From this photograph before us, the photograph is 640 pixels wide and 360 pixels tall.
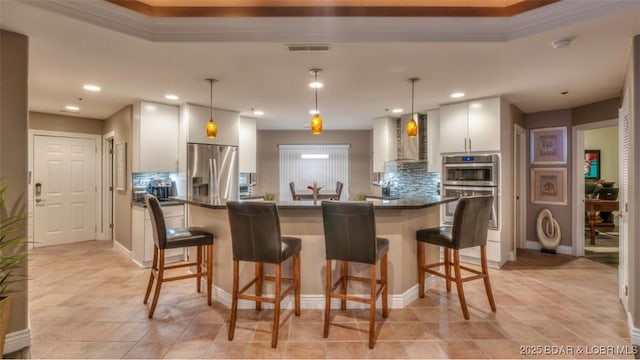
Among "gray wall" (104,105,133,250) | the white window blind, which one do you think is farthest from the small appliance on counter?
the white window blind

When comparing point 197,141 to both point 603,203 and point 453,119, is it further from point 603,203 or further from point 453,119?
point 603,203

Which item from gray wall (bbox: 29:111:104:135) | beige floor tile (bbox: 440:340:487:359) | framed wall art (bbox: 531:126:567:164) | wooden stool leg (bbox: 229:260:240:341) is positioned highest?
gray wall (bbox: 29:111:104:135)

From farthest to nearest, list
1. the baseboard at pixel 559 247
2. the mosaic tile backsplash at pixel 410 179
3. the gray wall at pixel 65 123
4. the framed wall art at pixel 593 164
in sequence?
the framed wall art at pixel 593 164 → the mosaic tile backsplash at pixel 410 179 → the gray wall at pixel 65 123 → the baseboard at pixel 559 247

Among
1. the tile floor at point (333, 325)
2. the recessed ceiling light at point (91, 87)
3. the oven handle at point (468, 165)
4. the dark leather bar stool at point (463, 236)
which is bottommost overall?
the tile floor at point (333, 325)

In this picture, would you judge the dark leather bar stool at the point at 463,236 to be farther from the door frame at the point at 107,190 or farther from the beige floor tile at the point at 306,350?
the door frame at the point at 107,190

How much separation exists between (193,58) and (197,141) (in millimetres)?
2180

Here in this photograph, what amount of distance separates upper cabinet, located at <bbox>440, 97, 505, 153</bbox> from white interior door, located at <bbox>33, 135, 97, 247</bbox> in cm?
635

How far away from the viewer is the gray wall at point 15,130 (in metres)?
2.23

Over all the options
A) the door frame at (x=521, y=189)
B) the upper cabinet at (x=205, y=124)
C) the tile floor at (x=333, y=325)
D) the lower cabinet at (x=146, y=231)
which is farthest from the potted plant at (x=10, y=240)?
the door frame at (x=521, y=189)

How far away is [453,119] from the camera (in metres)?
4.66

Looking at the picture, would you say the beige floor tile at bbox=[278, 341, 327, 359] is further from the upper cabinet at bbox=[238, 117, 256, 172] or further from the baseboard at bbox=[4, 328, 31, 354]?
the upper cabinet at bbox=[238, 117, 256, 172]

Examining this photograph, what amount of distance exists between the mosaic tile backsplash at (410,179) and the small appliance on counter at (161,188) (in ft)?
12.5

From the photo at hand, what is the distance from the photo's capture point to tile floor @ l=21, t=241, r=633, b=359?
2.28 m

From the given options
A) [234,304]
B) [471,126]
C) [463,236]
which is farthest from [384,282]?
[471,126]
